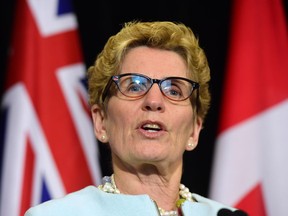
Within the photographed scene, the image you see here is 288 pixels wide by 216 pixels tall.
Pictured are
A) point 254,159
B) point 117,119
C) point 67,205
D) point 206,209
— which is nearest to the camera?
point 67,205

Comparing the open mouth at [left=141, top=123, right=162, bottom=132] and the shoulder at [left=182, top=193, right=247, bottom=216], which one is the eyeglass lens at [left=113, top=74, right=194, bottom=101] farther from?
the shoulder at [left=182, top=193, right=247, bottom=216]

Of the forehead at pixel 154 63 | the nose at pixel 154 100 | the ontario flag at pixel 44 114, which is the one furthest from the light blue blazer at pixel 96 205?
the ontario flag at pixel 44 114

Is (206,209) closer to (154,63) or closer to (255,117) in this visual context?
(154,63)

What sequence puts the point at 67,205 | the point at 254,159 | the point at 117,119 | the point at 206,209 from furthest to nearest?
the point at 254,159, the point at 206,209, the point at 117,119, the point at 67,205

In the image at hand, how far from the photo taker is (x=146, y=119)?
1.91 meters

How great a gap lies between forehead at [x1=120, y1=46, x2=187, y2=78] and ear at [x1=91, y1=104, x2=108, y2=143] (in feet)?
0.50

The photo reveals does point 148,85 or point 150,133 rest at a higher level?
point 148,85

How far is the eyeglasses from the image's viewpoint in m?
1.96

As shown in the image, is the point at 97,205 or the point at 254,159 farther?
the point at 254,159

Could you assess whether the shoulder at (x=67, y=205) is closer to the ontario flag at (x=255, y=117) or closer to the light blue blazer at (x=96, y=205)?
the light blue blazer at (x=96, y=205)

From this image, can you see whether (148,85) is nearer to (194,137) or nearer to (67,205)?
(194,137)

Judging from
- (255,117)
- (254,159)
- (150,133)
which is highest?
(150,133)

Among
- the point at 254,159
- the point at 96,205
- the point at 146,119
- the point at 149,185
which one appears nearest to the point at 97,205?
the point at 96,205

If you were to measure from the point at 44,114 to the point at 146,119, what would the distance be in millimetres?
1182
